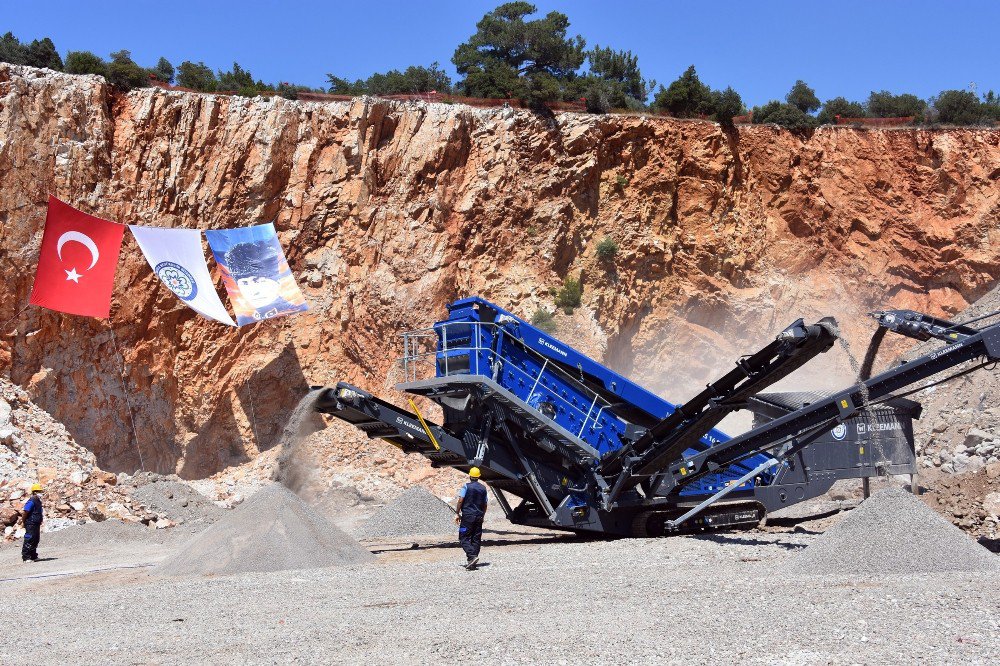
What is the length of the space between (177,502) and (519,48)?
24.5 metres

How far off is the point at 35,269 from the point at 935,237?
28.5 m

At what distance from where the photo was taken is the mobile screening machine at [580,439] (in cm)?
1328

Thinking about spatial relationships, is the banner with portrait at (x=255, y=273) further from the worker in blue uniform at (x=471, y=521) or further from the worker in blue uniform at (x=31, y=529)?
the worker in blue uniform at (x=471, y=521)

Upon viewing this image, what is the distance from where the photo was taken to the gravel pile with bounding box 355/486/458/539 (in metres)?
16.8

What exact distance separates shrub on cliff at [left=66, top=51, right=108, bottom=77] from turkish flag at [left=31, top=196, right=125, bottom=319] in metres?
6.74

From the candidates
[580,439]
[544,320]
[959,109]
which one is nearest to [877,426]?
[580,439]

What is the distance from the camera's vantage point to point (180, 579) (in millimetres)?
11273

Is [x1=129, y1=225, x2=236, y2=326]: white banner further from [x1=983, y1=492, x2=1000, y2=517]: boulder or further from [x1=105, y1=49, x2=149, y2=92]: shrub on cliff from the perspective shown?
[x1=983, y1=492, x2=1000, y2=517]: boulder

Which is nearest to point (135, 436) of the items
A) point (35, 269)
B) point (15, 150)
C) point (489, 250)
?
point (35, 269)

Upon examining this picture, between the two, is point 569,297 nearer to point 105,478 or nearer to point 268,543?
point 105,478

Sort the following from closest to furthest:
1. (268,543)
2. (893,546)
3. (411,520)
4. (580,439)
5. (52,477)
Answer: (893,546) → (268,543) → (580,439) → (411,520) → (52,477)

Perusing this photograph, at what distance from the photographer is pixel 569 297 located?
28609 mm

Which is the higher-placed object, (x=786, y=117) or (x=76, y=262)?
(x=786, y=117)

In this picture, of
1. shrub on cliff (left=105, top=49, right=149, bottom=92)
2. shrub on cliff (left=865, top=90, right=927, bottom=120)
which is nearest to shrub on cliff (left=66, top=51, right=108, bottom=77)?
shrub on cliff (left=105, top=49, right=149, bottom=92)
